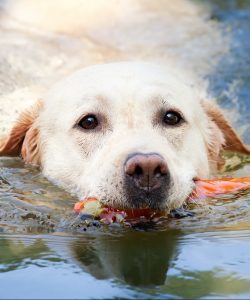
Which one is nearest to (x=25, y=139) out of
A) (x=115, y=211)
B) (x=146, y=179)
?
(x=115, y=211)

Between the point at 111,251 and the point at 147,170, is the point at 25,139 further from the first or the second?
the point at 111,251

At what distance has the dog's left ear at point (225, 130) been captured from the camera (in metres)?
5.07

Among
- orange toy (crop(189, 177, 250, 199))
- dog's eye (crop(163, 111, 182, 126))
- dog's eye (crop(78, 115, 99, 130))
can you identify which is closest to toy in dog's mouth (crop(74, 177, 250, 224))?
orange toy (crop(189, 177, 250, 199))

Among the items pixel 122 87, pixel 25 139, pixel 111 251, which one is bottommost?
pixel 111 251

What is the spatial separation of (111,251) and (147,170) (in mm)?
562

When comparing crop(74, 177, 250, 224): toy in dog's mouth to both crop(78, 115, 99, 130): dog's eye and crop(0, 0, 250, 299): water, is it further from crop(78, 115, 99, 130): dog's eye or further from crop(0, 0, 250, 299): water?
crop(78, 115, 99, 130): dog's eye

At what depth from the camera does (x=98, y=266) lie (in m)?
2.69

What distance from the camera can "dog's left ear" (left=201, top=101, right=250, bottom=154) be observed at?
16.6 feet

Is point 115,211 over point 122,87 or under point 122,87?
under

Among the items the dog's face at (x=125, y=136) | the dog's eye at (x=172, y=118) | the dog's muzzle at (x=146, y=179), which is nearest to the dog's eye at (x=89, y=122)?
the dog's face at (x=125, y=136)

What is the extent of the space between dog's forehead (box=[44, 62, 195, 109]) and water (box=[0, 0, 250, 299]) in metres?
0.59

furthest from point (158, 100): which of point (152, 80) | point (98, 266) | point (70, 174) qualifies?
point (98, 266)

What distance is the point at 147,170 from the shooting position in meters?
3.40

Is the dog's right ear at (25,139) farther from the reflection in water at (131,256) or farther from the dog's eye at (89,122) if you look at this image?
the reflection in water at (131,256)
